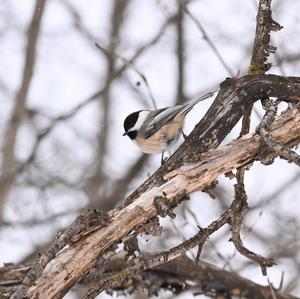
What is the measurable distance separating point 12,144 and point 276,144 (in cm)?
259

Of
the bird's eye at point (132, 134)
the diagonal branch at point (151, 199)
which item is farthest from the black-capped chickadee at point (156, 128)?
the diagonal branch at point (151, 199)

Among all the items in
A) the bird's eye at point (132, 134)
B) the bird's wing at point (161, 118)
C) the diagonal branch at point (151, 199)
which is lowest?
the diagonal branch at point (151, 199)

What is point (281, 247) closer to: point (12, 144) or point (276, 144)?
point (12, 144)

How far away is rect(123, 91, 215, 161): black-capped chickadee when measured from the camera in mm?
3299

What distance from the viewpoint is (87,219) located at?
218cm

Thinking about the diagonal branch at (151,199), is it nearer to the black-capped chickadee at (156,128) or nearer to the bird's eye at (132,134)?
the black-capped chickadee at (156,128)

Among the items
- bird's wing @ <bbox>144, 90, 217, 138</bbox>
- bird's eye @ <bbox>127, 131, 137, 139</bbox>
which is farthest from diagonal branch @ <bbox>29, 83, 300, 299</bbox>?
bird's eye @ <bbox>127, 131, 137, 139</bbox>

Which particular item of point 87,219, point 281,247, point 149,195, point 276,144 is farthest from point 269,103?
point 281,247

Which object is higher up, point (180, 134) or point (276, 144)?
point (180, 134)

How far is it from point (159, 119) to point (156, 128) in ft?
0.15

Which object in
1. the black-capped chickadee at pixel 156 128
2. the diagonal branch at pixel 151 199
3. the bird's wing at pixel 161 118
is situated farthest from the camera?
the black-capped chickadee at pixel 156 128

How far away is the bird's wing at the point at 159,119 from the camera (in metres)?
3.22

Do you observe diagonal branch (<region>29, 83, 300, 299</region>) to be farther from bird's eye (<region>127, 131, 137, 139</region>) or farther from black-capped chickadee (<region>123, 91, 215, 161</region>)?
bird's eye (<region>127, 131, 137, 139</region>)

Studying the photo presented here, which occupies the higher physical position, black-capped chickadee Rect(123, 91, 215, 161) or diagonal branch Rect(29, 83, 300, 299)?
black-capped chickadee Rect(123, 91, 215, 161)
